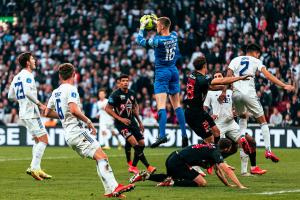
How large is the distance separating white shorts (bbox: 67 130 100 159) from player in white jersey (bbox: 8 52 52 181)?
12.6ft

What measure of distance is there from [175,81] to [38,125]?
3.28 metres

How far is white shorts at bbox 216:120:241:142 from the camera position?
65.3 ft

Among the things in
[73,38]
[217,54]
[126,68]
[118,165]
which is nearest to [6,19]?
[73,38]

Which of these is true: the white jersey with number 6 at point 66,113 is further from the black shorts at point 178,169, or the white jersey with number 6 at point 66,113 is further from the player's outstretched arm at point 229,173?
the player's outstretched arm at point 229,173

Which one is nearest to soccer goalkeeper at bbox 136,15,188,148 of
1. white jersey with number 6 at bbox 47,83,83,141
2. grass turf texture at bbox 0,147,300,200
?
grass turf texture at bbox 0,147,300,200

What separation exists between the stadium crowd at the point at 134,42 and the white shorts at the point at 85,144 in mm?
18743

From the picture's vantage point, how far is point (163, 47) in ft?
62.7

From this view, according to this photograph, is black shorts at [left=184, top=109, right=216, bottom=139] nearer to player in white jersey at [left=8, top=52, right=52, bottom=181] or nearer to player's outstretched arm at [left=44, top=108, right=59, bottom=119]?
player in white jersey at [left=8, top=52, right=52, bottom=181]

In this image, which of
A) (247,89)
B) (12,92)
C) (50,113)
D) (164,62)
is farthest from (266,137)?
(50,113)

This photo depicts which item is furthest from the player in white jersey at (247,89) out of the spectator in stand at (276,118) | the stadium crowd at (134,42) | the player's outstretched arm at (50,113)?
the stadium crowd at (134,42)

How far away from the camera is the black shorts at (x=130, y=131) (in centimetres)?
2012

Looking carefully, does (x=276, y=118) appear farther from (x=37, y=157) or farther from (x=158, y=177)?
(x=158, y=177)

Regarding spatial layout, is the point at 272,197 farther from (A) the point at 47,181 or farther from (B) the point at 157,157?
(B) the point at 157,157

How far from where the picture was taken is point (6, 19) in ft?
137
